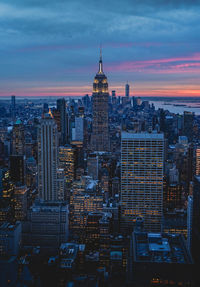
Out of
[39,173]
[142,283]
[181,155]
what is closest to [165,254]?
[142,283]

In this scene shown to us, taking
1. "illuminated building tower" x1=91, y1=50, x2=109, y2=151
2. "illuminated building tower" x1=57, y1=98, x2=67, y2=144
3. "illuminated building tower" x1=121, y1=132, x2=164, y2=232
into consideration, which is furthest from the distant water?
"illuminated building tower" x1=57, y1=98, x2=67, y2=144

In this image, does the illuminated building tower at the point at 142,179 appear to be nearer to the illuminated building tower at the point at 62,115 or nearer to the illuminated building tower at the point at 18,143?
the illuminated building tower at the point at 18,143

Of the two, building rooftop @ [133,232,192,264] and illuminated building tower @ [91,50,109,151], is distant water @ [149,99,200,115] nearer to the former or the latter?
illuminated building tower @ [91,50,109,151]

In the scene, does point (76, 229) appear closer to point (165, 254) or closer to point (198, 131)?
point (165, 254)

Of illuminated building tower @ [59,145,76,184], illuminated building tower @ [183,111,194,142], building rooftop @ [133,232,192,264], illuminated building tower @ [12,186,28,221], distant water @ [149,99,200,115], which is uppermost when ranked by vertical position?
distant water @ [149,99,200,115]

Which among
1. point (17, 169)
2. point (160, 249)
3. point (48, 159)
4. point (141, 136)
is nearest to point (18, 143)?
point (17, 169)

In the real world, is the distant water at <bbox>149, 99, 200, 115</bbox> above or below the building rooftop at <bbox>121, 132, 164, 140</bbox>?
above

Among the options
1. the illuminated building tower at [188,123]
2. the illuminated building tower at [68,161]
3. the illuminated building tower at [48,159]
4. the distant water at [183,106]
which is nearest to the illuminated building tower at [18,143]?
the illuminated building tower at [68,161]
